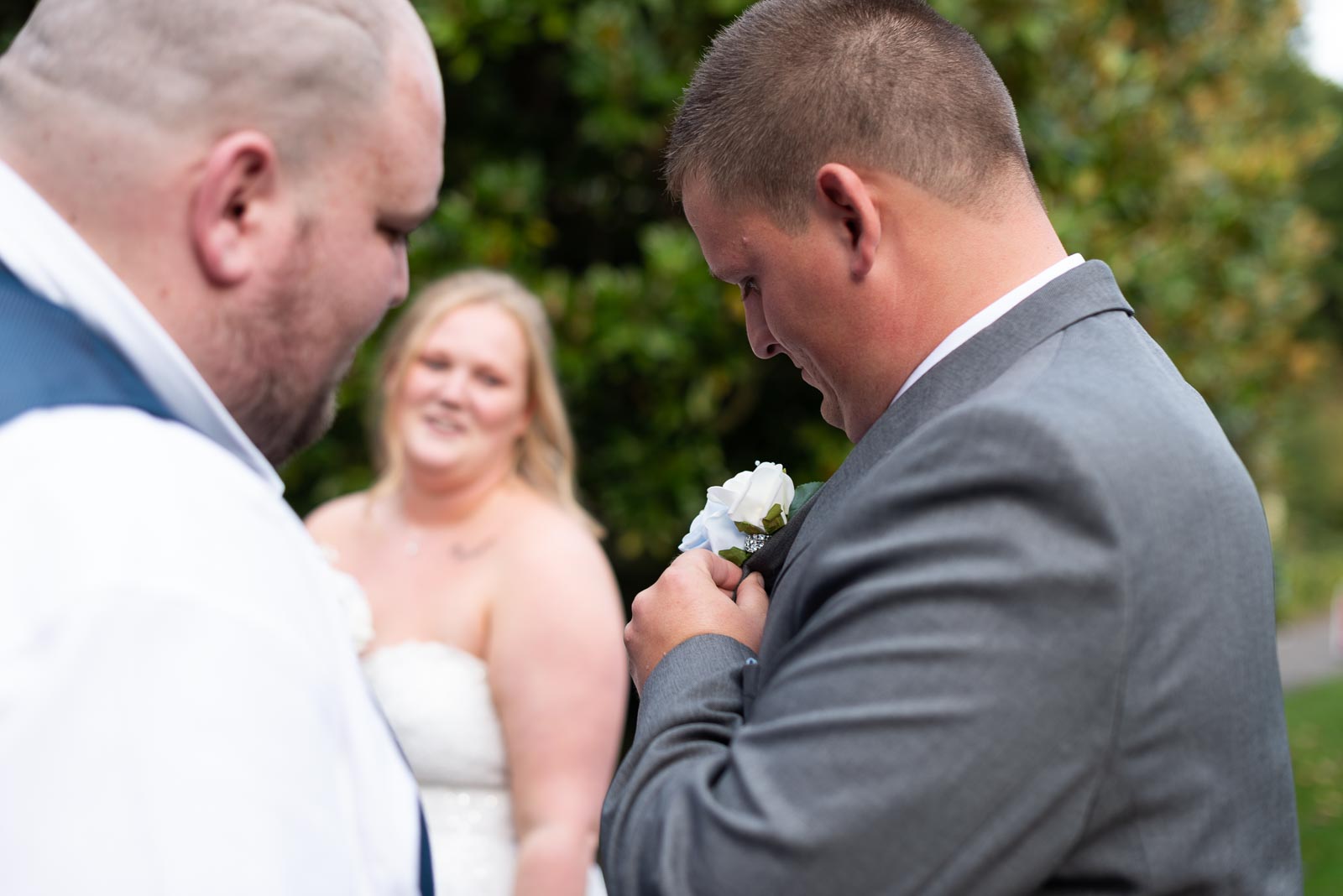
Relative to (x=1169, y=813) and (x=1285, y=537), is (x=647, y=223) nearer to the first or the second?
(x=1169, y=813)

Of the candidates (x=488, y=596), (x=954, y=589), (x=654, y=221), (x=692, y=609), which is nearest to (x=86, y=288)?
(x=692, y=609)

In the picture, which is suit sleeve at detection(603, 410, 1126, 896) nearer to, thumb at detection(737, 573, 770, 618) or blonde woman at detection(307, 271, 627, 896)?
thumb at detection(737, 573, 770, 618)

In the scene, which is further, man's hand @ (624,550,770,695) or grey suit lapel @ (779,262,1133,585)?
man's hand @ (624,550,770,695)

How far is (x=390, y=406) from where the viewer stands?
4359mm

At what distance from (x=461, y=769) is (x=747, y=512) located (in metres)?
1.90

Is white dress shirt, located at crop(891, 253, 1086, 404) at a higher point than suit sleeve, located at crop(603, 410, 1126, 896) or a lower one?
higher

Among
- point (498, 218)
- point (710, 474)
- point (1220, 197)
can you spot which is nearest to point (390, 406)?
point (498, 218)

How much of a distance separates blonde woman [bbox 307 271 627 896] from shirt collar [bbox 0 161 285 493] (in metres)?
2.25

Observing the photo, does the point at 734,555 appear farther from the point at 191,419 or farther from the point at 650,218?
the point at 650,218

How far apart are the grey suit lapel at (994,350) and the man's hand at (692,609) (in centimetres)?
21

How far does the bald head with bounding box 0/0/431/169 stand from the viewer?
1.43 metres

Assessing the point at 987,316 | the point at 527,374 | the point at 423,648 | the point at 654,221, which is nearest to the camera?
the point at 987,316

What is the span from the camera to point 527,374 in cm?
434

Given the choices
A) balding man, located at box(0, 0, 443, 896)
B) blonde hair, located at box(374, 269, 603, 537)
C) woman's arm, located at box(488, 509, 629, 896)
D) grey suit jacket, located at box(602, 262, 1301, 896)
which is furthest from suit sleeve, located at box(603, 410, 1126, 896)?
blonde hair, located at box(374, 269, 603, 537)
